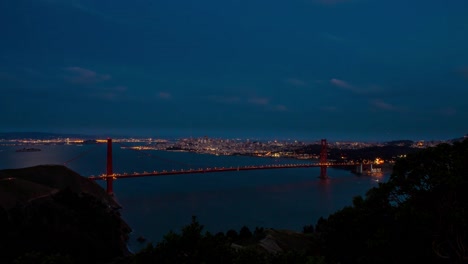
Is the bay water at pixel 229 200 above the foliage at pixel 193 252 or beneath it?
beneath

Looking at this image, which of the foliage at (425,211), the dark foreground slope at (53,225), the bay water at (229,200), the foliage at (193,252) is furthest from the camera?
the bay water at (229,200)

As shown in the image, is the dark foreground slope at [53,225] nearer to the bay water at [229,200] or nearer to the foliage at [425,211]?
the bay water at [229,200]

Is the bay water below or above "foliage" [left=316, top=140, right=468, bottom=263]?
below

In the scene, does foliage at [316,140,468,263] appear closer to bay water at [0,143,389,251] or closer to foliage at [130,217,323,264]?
foliage at [130,217,323,264]

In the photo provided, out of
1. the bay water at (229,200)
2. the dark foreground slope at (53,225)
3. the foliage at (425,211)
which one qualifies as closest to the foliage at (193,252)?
the foliage at (425,211)

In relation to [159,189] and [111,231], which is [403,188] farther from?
[159,189]

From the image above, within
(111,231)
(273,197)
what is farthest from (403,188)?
(273,197)

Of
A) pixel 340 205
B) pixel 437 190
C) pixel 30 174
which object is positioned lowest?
pixel 340 205

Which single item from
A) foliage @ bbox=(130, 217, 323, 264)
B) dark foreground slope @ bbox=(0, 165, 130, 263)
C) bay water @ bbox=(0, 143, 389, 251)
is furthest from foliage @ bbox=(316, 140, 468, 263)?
bay water @ bbox=(0, 143, 389, 251)
